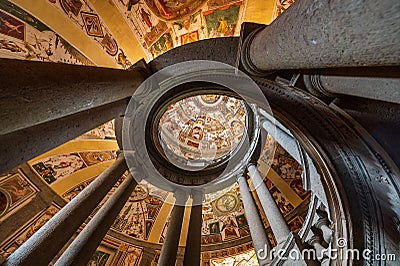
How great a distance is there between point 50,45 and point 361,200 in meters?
7.01

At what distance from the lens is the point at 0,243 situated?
794 centimetres

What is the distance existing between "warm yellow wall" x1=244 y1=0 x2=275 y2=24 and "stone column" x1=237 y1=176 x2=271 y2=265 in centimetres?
449

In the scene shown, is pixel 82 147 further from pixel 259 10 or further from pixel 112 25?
pixel 259 10

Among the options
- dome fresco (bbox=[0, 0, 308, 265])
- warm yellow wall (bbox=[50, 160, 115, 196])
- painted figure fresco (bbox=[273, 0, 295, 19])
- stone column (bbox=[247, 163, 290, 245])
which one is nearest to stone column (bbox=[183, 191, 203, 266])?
stone column (bbox=[247, 163, 290, 245])

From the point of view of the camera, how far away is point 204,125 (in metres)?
15.6

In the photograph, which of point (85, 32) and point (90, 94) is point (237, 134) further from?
point (90, 94)

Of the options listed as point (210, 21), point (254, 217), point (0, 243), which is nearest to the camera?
point (254, 217)

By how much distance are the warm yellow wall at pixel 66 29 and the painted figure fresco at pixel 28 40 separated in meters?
0.11

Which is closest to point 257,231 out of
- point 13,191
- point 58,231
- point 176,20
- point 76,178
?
point 58,231

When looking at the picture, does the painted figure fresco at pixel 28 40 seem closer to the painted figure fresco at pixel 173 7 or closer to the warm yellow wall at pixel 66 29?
the warm yellow wall at pixel 66 29

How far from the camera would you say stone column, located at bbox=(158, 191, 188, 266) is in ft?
17.3

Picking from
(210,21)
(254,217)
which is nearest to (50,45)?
(210,21)

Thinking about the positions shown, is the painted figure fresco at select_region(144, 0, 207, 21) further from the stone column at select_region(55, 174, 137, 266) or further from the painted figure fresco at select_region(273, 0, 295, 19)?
the stone column at select_region(55, 174, 137, 266)

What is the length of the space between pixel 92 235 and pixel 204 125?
11.8m
